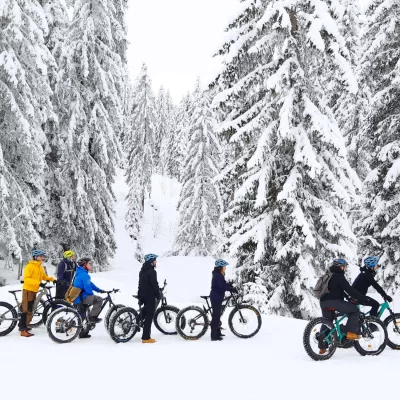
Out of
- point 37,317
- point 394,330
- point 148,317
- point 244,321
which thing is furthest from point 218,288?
point 37,317

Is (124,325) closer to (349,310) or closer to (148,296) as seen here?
(148,296)

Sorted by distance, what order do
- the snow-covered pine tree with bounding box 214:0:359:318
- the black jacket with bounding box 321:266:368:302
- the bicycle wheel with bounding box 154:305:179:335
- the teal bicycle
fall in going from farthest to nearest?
1. the snow-covered pine tree with bounding box 214:0:359:318
2. the bicycle wheel with bounding box 154:305:179:335
3. the black jacket with bounding box 321:266:368:302
4. the teal bicycle

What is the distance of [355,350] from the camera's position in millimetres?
9047

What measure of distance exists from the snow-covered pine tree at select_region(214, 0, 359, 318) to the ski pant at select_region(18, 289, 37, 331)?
613cm

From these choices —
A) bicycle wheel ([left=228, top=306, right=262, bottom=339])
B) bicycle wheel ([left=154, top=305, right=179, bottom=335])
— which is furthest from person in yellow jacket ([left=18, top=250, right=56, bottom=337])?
bicycle wheel ([left=228, top=306, right=262, bottom=339])

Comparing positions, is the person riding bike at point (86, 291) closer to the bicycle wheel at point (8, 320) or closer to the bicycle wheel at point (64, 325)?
the bicycle wheel at point (64, 325)

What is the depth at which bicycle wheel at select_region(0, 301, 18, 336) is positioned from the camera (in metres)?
9.99

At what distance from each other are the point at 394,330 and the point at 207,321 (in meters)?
4.02

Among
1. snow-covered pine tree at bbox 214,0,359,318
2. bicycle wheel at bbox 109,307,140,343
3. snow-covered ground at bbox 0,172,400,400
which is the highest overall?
snow-covered pine tree at bbox 214,0,359,318

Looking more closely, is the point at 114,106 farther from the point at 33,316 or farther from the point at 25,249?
the point at 33,316

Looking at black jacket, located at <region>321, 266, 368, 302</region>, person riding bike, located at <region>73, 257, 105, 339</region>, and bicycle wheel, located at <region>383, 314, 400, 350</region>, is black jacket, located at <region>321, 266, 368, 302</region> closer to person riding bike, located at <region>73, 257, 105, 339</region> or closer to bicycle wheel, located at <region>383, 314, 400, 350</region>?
bicycle wheel, located at <region>383, 314, 400, 350</region>

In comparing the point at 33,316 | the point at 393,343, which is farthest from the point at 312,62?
the point at 33,316

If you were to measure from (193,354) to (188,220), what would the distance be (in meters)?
26.3

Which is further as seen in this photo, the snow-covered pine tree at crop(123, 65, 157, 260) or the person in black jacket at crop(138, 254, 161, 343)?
the snow-covered pine tree at crop(123, 65, 157, 260)
